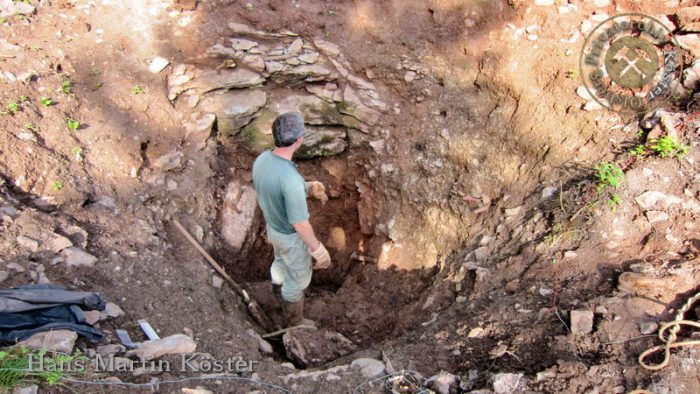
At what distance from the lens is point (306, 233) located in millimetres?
3564

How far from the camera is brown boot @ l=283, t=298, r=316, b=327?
4.29 metres

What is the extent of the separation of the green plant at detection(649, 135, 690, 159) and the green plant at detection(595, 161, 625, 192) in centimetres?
33

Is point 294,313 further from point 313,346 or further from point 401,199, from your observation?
point 401,199

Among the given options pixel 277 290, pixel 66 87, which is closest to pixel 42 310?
pixel 277 290

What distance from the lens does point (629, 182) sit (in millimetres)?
3666

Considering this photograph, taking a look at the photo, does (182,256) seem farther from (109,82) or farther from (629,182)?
(629,182)

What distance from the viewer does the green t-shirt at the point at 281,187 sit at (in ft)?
11.0

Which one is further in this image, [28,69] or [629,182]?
[28,69]

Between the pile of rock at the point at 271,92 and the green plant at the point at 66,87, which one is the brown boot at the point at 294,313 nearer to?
the pile of rock at the point at 271,92

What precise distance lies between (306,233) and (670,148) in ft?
9.25

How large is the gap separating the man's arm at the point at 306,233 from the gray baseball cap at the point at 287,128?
0.59 meters

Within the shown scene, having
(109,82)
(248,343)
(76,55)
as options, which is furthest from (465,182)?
(76,55)

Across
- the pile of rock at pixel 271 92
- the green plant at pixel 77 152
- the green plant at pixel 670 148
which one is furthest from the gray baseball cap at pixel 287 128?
the green plant at pixel 670 148

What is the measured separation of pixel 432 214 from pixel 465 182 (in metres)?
0.46
